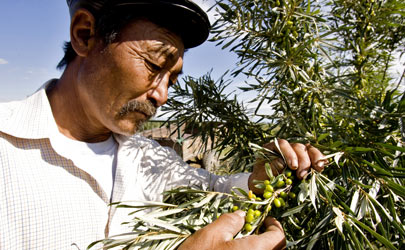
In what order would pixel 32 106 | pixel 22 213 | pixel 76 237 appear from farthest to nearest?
pixel 32 106 < pixel 76 237 < pixel 22 213

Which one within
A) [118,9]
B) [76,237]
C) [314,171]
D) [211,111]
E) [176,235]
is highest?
[118,9]

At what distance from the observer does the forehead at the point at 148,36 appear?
115 cm

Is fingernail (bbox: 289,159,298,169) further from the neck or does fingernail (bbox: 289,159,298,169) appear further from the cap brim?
A: the neck

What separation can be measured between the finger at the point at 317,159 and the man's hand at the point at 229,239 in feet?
0.87

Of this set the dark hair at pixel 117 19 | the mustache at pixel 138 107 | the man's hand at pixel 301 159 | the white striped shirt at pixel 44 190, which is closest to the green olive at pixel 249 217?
the man's hand at pixel 301 159

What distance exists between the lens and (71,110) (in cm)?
130

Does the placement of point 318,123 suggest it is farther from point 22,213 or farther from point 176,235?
point 22,213

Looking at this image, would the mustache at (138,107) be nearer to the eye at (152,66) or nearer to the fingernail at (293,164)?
the eye at (152,66)

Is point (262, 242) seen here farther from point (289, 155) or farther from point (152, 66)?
point (152, 66)

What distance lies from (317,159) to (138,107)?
0.85 m

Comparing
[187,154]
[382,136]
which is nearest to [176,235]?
[382,136]

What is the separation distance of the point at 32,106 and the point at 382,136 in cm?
156

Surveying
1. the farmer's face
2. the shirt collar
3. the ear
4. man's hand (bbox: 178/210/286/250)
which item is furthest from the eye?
man's hand (bbox: 178/210/286/250)

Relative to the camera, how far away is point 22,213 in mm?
992
